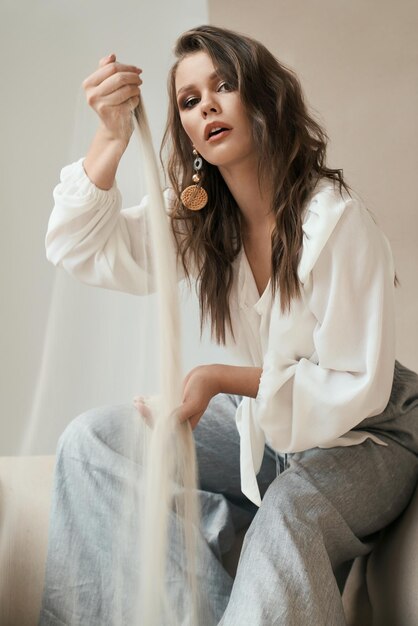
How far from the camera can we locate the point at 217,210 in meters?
1.13

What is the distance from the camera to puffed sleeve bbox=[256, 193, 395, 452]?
93cm

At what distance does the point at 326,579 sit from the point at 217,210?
1.66ft

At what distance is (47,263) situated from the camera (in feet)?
3.13

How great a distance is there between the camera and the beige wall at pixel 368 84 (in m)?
1.84

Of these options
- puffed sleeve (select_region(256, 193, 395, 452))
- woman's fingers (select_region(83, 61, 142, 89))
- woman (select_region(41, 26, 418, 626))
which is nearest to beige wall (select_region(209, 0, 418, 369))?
woman (select_region(41, 26, 418, 626))

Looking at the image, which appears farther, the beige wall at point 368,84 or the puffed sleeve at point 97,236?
the beige wall at point 368,84

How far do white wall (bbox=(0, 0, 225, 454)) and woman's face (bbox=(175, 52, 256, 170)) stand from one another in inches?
4.2

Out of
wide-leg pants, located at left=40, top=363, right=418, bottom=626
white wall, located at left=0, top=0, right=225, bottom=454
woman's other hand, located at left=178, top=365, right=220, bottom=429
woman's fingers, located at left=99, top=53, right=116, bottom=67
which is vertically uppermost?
woman's fingers, located at left=99, top=53, right=116, bottom=67

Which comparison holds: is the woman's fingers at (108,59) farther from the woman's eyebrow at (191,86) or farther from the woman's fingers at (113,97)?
the woman's eyebrow at (191,86)

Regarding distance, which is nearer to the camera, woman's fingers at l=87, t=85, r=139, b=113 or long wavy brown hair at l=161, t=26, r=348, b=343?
woman's fingers at l=87, t=85, r=139, b=113

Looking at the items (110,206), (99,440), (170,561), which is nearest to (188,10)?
(110,206)

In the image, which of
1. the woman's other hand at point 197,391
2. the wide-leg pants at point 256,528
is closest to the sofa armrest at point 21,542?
the wide-leg pants at point 256,528

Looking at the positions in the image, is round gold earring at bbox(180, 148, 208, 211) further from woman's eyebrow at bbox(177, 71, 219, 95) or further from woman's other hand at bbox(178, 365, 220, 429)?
woman's other hand at bbox(178, 365, 220, 429)

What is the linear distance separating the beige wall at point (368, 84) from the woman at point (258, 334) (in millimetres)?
795
